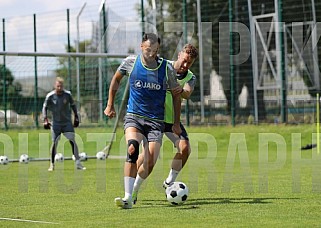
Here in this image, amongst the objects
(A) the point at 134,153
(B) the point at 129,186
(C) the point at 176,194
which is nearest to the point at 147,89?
(A) the point at 134,153

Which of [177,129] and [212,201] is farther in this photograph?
[177,129]

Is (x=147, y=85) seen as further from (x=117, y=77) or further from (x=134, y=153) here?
(x=134, y=153)

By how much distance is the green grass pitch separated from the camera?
9078 millimetres

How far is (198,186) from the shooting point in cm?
1323

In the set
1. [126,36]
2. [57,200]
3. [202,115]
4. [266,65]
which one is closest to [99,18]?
[126,36]

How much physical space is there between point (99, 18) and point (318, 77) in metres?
8.06

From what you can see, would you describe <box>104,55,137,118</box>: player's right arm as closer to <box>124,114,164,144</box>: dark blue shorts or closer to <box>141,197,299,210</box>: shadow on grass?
<box>124,114,164,144</box>: dark blue shorts

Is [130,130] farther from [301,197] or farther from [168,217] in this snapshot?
[301,197]

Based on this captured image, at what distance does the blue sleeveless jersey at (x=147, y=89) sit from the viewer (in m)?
10.5

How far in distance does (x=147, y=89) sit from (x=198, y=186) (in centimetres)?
321

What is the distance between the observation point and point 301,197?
11.1 meters

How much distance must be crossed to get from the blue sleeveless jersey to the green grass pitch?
50.9 inches

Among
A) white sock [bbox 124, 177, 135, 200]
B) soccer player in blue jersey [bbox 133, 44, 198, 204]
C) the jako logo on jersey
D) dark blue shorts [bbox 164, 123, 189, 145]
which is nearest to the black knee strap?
white sock [bbox 124, 177, 135, 200]

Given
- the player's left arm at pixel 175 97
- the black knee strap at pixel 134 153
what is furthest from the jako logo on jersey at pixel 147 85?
the black knee strap at pixel 134 153
